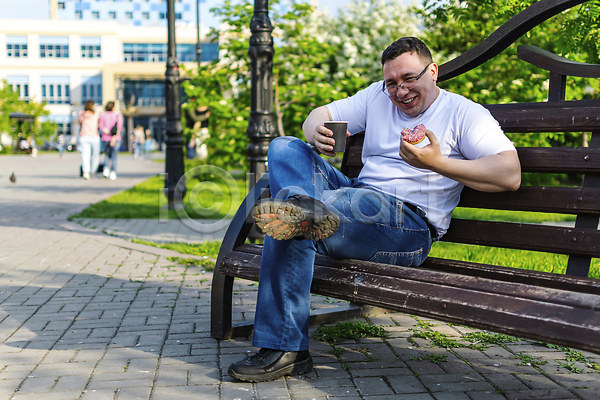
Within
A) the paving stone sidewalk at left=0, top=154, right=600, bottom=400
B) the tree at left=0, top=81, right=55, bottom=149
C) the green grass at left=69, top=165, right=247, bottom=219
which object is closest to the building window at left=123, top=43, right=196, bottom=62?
the tree at left=0, top=81, right=55, bottom=149

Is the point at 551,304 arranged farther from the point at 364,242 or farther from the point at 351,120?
the point at 351,120

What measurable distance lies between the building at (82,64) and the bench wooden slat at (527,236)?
218 feet

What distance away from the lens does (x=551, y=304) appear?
6.61ft

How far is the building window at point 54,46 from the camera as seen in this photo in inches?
2677

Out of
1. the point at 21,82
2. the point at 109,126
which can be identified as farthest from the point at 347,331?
the point at 21,82

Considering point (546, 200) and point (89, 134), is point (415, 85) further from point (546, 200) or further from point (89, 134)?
point (89, 134)

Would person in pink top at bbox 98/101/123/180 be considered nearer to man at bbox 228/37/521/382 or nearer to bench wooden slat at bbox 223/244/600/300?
bench wooden slat at bbox 223/244/600/300

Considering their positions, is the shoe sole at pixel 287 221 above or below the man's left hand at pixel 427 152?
below

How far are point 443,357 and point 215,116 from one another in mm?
6468

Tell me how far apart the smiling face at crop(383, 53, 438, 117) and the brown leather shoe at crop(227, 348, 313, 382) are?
1.26m

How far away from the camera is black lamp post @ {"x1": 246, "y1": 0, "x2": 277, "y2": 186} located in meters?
5.89

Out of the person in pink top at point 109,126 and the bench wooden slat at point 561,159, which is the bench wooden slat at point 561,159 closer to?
the bench wooden slat at point 561,159

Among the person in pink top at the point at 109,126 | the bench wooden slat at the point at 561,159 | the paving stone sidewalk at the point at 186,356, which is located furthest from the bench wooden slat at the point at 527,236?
the person in pink top at the point at 109,126

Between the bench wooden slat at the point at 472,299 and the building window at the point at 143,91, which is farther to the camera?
the building window at the point at 143,91
